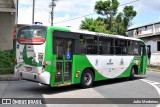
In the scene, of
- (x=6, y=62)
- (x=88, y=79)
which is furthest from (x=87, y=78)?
(x=6, y=62)

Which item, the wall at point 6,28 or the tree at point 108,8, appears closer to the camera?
the wall at point 6,28

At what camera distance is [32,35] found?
39.2 ft

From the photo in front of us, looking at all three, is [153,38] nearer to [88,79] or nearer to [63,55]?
[88,79]

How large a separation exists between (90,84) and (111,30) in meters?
31.3

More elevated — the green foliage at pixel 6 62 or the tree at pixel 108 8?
the tree at pixel 108 8

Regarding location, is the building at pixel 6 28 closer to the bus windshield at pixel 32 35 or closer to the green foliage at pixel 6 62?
the green foliage at pixel 6 62

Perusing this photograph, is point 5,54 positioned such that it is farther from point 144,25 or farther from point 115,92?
point 144,25

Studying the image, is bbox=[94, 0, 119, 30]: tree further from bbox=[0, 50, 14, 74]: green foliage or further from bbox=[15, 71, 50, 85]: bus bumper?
bbox=[15, 71, 50, 85]: bus bumper

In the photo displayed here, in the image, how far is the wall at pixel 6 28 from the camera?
877 inches

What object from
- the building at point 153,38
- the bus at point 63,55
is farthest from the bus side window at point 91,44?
the building at point 153,38

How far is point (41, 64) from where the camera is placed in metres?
11.3

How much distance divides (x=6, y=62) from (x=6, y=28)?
17.4ft

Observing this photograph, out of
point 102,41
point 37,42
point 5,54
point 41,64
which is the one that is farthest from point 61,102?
point 5,54

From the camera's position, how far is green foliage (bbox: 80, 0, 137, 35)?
4406 cm
